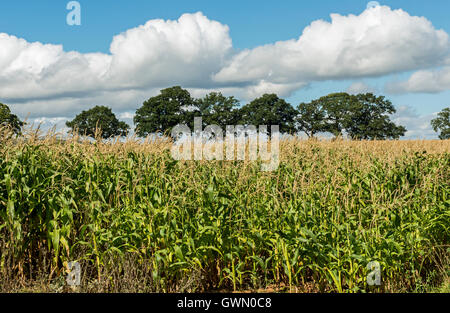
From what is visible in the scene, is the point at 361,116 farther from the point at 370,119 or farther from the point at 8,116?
the point at 8,116

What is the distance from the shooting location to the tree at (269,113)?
6112cm

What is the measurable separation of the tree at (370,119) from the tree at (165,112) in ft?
91.1

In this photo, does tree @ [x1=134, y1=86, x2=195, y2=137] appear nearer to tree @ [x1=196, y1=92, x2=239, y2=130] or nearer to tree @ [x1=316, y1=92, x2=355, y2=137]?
tree @ [x1=196, y1=92, x2=239, y2=130]

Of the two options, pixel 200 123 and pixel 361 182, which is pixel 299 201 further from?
pixel 200 123

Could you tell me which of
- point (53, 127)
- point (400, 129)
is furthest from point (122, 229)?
point (400, 129)

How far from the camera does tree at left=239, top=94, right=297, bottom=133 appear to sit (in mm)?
61125

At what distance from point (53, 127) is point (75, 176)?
2.28m

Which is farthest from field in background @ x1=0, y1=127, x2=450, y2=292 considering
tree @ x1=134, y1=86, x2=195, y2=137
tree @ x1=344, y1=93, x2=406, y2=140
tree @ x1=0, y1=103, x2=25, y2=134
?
tree @ x1=344, y1=93, x2=406, y2=140

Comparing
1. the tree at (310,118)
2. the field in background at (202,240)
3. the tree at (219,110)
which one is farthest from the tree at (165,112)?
the field in background at (202,240)

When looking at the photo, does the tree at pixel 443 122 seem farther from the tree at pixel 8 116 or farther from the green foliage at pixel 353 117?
the tree at pixel 8 116

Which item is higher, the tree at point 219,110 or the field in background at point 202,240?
the tree at point 219,110

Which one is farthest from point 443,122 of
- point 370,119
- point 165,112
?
A: point 165,112

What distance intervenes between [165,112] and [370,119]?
3609 cm

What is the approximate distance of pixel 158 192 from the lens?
6855mm
